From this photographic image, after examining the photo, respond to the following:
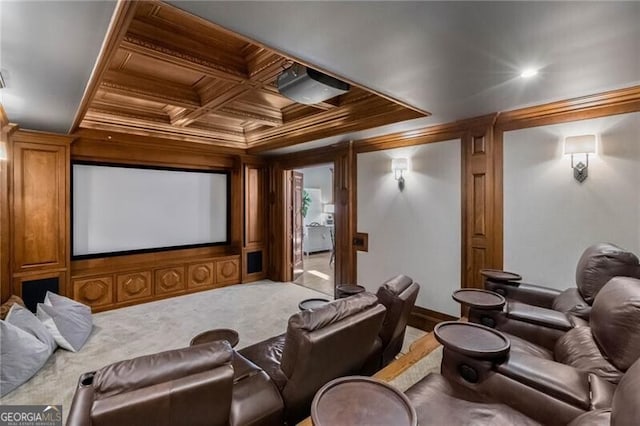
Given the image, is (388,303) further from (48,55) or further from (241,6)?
(48,55)

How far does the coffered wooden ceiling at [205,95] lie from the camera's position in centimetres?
217

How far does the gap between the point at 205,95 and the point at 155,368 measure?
300cm

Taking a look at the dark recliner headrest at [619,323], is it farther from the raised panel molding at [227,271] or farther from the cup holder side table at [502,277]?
the raised panel molding at [227,271]

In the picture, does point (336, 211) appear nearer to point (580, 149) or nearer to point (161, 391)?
point (580, 149)

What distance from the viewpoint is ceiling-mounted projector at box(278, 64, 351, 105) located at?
2.35 m

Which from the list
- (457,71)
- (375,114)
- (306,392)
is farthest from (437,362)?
(375,114)

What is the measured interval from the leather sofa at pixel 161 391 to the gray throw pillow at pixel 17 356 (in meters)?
2.08

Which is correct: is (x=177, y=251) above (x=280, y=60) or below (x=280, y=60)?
below

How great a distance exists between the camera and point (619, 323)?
1.37m

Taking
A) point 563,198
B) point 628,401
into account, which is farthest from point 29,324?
point 563,198

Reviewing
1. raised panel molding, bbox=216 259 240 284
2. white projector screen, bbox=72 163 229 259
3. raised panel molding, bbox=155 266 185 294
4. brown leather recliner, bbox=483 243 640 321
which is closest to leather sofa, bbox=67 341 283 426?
brown leather recliner, bbox=483 243 640 321

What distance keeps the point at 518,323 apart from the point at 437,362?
→ 644 millimetres

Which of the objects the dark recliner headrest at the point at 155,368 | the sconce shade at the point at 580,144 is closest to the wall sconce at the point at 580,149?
the sconce shade at the point at 580,144

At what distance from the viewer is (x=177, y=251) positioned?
5.19 meters
